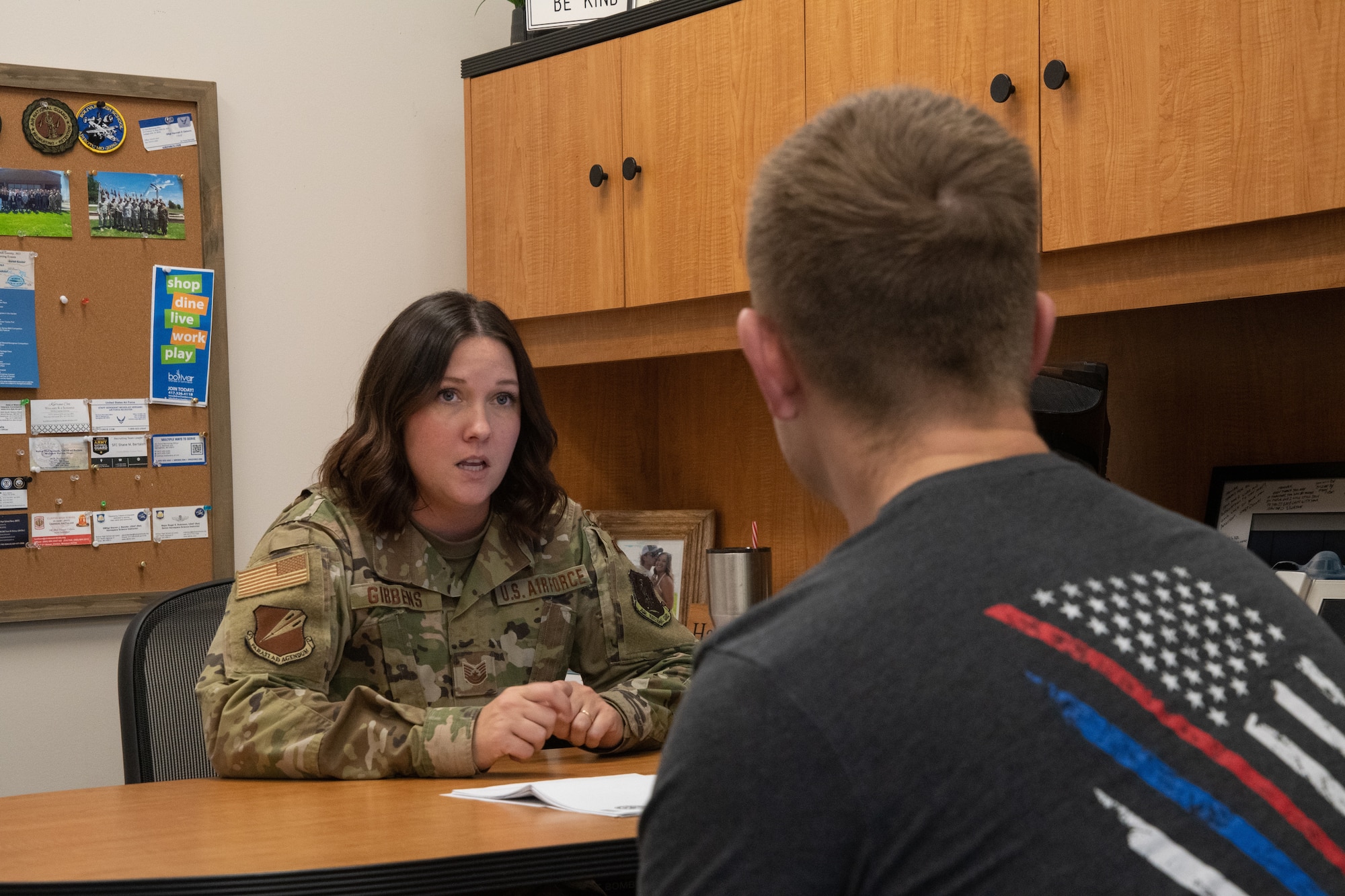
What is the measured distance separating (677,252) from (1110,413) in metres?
0.88

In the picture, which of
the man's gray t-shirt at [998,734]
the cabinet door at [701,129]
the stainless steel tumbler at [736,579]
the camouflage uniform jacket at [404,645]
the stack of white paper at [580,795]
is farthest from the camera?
the stainless steel tumbler at [736,579]

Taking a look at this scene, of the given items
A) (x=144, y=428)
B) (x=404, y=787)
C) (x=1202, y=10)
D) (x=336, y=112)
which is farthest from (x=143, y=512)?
(x=1202, y=10)

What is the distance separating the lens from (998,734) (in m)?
0.58

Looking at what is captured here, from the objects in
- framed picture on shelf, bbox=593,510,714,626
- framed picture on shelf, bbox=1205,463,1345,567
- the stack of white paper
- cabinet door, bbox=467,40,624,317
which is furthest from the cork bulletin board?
framed picture on shelf, bbox=1205,463,1345,567

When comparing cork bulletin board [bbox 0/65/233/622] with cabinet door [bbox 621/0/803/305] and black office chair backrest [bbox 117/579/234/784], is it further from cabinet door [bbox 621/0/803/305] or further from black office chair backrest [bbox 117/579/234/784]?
cabinet door [bbox 621/0/803/305]

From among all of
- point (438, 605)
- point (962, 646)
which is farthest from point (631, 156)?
point (962, 646)

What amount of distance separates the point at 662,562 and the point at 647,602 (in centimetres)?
94

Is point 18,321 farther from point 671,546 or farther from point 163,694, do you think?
point 671,546

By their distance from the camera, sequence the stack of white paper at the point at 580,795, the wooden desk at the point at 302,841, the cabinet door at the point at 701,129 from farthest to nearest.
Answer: the cabinet door at the point at 701,129 → the stack of white paper at the point at 580,795 → the wooden desk at the point at 302,841

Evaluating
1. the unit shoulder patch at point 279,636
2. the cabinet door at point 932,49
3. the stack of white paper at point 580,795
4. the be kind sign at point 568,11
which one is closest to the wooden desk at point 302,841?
the stack of white paper at point 580,795

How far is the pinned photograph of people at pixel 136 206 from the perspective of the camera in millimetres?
2646

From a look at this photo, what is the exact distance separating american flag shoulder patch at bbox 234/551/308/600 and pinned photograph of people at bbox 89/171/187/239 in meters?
1.31

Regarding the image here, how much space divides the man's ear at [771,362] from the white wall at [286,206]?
2292 millimetres

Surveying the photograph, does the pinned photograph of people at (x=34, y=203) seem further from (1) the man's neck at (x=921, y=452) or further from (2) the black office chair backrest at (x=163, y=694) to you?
(1) the man's neck at (x=921, y=452)
